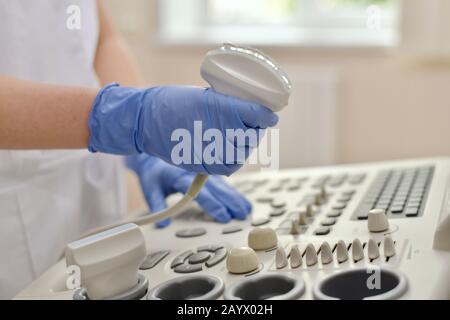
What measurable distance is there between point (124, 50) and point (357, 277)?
0.82 meters

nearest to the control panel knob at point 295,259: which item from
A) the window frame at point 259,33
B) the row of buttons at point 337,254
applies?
the row of buttons at point 337,254

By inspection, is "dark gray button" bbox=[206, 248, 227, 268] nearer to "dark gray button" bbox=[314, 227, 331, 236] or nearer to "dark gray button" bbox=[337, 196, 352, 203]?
"dark gray button" bbox=[314, 227, 331, 236]

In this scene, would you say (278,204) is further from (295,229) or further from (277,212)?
(295,229)

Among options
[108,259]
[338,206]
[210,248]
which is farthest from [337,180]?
[108,259]

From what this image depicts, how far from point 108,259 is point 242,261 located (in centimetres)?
14

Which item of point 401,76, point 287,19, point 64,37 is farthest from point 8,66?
point 287,19

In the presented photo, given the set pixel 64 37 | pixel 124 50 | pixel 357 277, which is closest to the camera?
pixel 357 277

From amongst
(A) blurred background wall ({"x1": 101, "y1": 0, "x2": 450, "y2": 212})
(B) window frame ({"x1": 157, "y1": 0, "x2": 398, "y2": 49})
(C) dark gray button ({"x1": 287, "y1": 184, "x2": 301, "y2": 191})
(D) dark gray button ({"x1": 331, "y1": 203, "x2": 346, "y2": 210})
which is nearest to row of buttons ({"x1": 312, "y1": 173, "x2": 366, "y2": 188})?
(C) dark gray button ({"x1": 287, "y1": 184, "x2": 301, "y2": 191})

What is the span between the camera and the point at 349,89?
2391mm

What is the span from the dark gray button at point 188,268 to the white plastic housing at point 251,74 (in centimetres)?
20

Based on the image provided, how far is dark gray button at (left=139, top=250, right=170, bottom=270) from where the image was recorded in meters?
0.75

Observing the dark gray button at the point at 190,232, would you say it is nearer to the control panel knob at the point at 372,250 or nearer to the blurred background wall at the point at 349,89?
the control panel knob at the point at 372,250

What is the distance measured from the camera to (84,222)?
1.13 m

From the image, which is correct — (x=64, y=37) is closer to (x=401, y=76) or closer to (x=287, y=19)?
(x=401, y=76)
